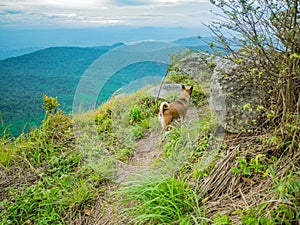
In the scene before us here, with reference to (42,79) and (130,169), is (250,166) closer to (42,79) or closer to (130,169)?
(130,169)

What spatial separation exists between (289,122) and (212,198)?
77 centimetres

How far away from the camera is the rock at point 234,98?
2.32 m

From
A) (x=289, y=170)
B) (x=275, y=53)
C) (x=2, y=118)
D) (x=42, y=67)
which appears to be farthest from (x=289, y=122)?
(x=42, y=67)

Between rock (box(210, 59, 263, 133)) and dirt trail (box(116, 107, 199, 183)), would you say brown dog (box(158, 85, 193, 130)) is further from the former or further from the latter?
rock (box(210, 59, 263, 133))

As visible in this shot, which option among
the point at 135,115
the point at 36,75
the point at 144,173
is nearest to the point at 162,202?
the point at 144,173

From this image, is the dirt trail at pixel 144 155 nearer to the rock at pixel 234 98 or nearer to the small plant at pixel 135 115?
the small plant at pixel 135 115

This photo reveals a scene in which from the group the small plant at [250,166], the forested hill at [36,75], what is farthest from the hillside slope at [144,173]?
the forested hill at [36,75]

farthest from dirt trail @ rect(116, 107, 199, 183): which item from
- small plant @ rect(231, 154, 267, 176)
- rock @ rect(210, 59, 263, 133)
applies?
small plant @ rect(231, 154, 267, 176)

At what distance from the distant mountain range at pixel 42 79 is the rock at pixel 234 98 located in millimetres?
336

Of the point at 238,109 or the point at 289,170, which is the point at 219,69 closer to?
the point at 238,109

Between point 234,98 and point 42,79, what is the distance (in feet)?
20.8

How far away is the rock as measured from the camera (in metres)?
2.32

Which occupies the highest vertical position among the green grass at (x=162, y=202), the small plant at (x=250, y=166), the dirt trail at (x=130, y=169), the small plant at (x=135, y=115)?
the small plant at (x=250, y=166)

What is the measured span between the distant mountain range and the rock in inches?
13.2
